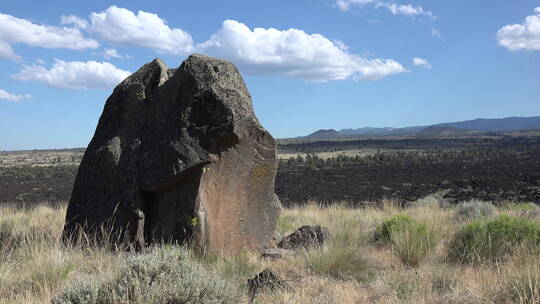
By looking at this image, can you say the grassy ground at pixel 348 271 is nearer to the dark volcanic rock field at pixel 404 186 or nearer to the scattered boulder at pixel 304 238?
the scattered boulder at pixel 304 238

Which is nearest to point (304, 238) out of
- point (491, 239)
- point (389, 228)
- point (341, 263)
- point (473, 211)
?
point (389, 228)

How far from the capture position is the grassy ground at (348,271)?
17.3ft

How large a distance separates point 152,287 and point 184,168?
3.37m

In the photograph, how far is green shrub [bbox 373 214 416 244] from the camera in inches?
370

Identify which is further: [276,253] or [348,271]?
[276,253]

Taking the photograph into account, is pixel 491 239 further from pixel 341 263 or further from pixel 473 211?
pixel 473 211

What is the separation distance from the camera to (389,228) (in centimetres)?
948

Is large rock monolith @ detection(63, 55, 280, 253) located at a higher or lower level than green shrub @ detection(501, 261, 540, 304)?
higher

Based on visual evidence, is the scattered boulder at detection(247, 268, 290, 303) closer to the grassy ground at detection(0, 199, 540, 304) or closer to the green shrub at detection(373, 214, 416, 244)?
the grassy ground at detection(0, 199, 540, 304)

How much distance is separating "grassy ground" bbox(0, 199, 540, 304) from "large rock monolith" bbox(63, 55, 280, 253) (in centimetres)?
59

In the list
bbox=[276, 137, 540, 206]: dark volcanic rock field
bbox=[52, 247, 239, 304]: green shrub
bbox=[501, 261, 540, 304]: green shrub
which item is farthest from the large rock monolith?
bbox=[276, 137, 540, 206]: dark volcanic rock field

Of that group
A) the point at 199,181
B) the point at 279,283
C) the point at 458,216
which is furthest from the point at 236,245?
the point at 458,216

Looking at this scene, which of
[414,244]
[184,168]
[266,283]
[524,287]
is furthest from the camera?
[414,244]

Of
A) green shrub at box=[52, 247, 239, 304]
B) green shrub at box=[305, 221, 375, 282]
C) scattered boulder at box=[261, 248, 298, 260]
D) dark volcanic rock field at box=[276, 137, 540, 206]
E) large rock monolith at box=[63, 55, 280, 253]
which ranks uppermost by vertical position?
large rock monolith at box=[63, 55, 280, 253]
